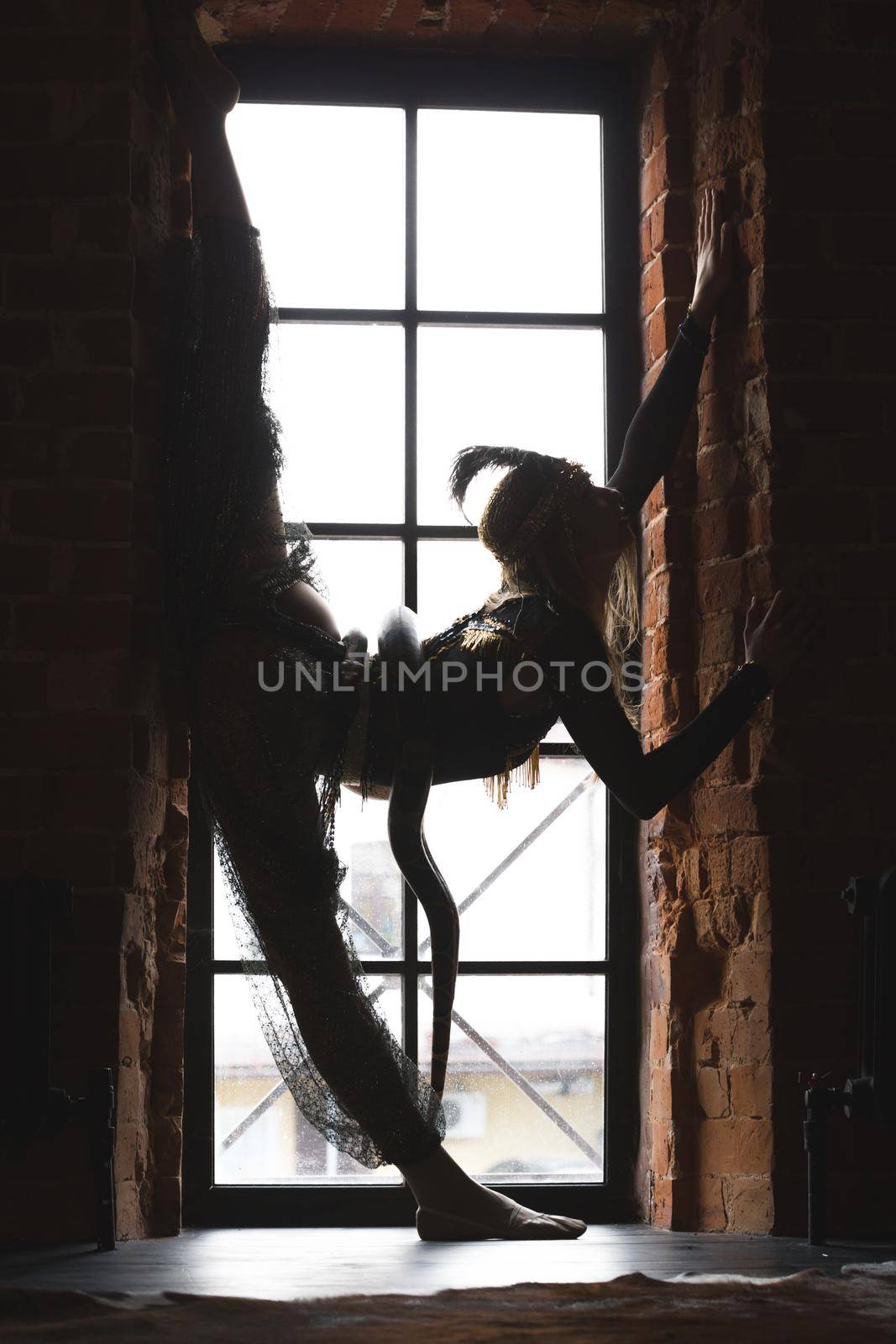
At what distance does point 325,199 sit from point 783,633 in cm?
135

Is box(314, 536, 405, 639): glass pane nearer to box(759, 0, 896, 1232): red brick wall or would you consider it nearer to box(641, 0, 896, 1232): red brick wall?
box(641, 0, 896, 1232): red brick wall

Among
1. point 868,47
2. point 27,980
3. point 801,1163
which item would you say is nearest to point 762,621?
Result: point 801,1163

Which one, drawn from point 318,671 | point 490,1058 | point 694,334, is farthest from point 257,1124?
point 694,334

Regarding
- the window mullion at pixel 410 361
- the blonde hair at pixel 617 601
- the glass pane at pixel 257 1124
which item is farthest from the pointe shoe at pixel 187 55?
the glass pane at pixel 257 1124

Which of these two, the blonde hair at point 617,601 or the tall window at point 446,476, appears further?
the tall window at point 446,476

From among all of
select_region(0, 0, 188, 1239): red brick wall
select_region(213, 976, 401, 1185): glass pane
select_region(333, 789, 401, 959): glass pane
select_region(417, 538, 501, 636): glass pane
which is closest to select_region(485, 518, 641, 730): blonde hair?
select_region(417, 538, 501, 636): glass pane

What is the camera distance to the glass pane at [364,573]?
9.25 feet

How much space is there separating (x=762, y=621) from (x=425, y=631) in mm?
706

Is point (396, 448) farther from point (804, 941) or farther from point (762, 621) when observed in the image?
point (804, 941)

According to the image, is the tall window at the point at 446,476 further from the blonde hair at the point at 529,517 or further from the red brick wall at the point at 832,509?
the red brick wall at the point at 832,509

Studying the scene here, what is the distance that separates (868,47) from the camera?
8.67 ft

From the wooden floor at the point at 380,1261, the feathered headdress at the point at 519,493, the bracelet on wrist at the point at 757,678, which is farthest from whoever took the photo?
the feathered headdress at the point at 519,493

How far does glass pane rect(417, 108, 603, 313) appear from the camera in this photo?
291 centimetres

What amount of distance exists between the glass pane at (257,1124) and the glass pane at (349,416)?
3.25ft
